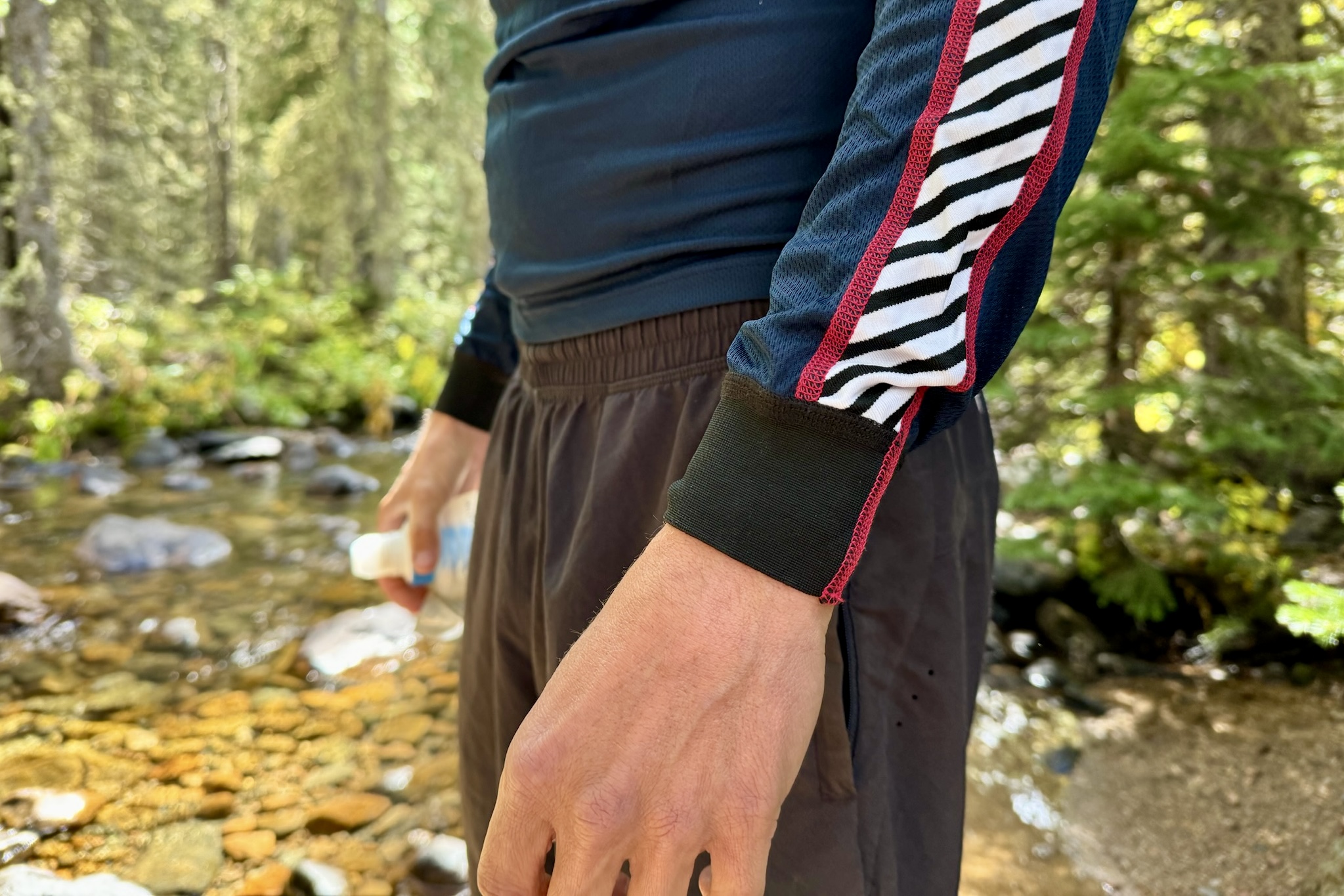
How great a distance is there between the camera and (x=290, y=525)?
5.45 meters

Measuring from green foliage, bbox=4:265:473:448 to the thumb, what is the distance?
23.1 feet

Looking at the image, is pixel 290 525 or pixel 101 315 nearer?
pixel 290 525

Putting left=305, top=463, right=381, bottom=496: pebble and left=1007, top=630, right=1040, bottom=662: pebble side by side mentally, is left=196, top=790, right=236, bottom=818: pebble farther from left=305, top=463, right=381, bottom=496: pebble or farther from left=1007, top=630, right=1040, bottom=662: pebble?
left=305, top=463, right=381, bottom=496: pebble

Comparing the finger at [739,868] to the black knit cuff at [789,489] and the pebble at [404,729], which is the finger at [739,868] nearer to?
the black knit cuff at [789,489]

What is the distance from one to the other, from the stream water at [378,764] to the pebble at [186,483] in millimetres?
2256

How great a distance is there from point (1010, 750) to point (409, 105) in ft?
40.7

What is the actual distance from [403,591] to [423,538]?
17 cm

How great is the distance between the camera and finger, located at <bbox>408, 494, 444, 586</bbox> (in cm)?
140

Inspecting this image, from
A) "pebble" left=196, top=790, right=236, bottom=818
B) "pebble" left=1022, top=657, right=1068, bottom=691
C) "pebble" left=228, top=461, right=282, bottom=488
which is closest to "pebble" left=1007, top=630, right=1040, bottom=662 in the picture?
"pebble" left=1022, top=657, right=1068, bottom=691

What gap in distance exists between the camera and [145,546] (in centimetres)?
460

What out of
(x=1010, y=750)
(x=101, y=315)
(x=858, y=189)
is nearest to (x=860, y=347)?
(x=858, y=189)

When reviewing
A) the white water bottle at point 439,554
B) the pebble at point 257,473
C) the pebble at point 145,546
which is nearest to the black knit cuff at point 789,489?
the white water bottle at point 439,554

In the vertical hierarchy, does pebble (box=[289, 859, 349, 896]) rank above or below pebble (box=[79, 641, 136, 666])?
above

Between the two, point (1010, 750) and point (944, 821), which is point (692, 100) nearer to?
point (944, 821)
